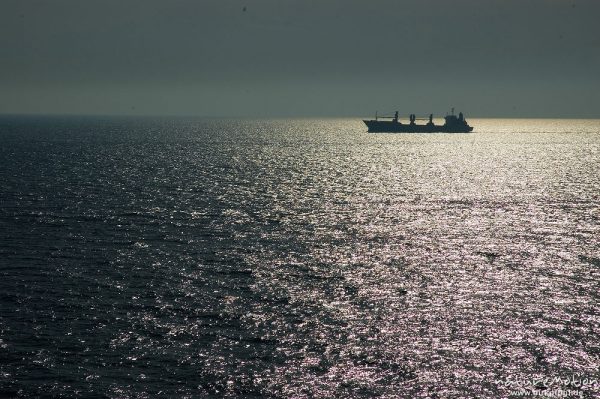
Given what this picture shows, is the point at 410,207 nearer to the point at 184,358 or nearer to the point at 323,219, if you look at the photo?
the point at 323,219

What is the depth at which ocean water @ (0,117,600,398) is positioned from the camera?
29500 millimetres

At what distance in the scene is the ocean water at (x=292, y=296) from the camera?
29.5 metres

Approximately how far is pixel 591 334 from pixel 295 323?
17385 millimetres

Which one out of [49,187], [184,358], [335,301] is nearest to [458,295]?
[335,301]

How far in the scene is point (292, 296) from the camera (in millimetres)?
41719

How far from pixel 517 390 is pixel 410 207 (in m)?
57.7

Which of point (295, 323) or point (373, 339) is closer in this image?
point (373, 339)

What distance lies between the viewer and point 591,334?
3503cm

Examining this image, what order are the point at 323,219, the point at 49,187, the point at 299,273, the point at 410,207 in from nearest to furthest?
the point at 299,273 < the point at 323,219 < the point at 410,207 < the point at 49,187

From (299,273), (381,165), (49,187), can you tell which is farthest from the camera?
(381,165)

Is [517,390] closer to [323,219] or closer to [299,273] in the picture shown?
[299,273]

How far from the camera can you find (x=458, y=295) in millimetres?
42500

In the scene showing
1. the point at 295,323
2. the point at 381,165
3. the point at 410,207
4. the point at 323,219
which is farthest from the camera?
the point at 381,165

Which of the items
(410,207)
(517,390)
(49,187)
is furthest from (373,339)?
(49,187)
